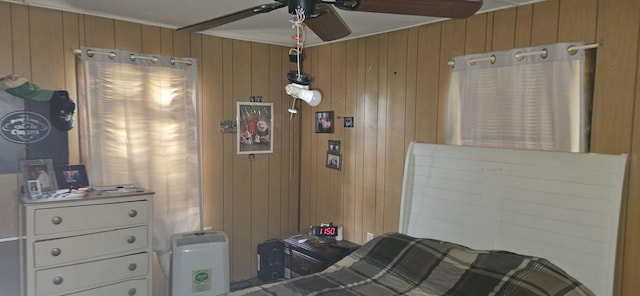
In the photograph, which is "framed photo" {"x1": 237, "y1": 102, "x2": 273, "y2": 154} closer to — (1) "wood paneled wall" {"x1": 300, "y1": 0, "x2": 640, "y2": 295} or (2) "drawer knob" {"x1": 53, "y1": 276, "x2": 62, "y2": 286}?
(1) "wood paneled wall" {"x1": 300, "y1": 0, "x2": 640, "y2": 295}

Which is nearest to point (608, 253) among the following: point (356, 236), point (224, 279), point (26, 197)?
point (356, 236)

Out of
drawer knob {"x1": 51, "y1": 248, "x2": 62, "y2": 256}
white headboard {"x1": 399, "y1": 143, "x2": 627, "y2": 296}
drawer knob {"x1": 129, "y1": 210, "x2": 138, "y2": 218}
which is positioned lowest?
drawer knob {"x1": 51, "y1": 248, "x2": 62, "y2": 256}

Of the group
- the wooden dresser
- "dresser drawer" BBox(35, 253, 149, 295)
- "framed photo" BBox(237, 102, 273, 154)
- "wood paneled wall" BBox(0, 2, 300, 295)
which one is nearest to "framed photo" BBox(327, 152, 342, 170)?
"wood paneled wall" BBox(0, 2, 300, 295)

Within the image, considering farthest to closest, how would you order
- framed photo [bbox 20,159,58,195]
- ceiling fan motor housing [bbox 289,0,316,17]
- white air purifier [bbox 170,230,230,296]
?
A: white air purifier [bbox 170,230,230,296] < framed photo [bbox 20,159,58,195] < ceiling fan motor housing [bbox 289,0,316,17]

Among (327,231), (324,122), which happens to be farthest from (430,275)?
(324,122)

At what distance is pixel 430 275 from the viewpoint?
2.07m

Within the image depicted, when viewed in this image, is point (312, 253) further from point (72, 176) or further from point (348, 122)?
point (72, 176)

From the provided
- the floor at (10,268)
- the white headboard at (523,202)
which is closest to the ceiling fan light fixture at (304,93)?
the white headboard at (523,202)

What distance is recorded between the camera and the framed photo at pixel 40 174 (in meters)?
2.66

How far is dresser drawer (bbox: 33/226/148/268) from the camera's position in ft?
8.26

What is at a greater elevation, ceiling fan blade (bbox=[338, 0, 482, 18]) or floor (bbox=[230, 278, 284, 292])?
ceiling fan blade (bbox=[338, 0, 482, 18])

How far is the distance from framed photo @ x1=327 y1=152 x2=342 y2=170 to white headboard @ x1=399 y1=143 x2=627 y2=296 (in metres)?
0.92

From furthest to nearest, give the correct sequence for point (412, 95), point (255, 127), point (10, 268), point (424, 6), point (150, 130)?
point (255, 127)
point (150, 130)
point (412, 95)
point (10, 268)
point (424, 6)

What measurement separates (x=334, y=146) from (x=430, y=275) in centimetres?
189
